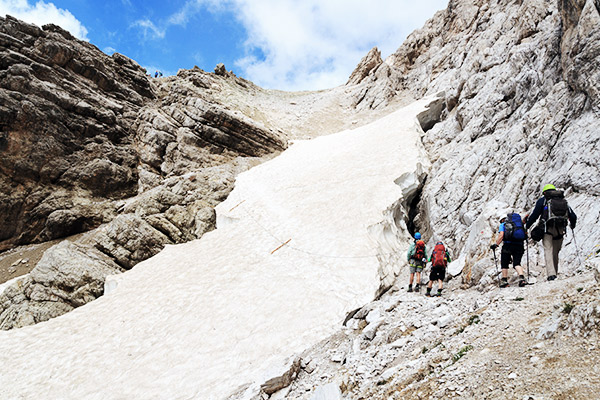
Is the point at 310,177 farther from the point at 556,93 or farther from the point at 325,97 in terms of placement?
the point at 325,97

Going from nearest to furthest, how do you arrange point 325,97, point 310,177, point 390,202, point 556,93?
point 556,93 → point 390,202 → point 310,177 → point 325,97

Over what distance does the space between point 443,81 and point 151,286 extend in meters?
41.4

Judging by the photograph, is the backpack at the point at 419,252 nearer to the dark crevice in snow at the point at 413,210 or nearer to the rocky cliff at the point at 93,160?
the dark crevice in snow at the point at 413,210

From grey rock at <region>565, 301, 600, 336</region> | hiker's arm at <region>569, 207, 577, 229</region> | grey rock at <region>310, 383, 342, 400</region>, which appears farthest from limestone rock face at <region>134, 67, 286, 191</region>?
grey rock at <region>565, 301, 600, 336</region>

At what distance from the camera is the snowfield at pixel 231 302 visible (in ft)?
39.1

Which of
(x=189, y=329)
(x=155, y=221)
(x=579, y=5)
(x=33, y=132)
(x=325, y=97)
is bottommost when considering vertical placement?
(x=189, y=329)

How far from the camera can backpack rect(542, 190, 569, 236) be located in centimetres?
870

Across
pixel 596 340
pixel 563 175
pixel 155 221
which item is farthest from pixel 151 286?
pixel 563 175

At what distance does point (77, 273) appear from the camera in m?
18.9

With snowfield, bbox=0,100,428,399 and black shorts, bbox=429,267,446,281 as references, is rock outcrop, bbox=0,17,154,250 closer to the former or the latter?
snowfield, bbox=0,100,428,399

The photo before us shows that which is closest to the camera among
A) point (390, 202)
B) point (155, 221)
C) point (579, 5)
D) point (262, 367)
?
point (262, 367)

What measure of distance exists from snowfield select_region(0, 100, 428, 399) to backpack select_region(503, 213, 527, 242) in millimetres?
6050

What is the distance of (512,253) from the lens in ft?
31.3

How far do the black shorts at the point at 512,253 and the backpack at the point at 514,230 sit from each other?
0.18 metres
